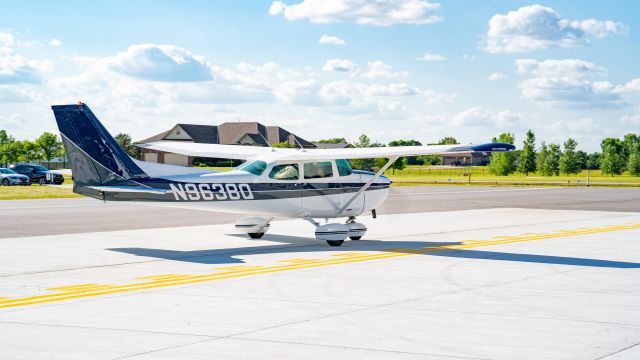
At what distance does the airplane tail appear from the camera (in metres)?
15.6

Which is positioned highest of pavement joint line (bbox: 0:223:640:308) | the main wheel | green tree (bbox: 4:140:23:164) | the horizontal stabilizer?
green tree (bbox: 4:140:23:164)

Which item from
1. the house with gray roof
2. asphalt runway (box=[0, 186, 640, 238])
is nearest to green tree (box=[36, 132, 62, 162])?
the house with gray roof

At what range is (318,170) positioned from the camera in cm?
1795

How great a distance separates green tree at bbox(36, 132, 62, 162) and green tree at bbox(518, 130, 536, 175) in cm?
8371

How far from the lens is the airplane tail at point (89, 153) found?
15.6m

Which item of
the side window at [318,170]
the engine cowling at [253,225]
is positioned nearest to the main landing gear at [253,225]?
the engine cowling at [253,225]

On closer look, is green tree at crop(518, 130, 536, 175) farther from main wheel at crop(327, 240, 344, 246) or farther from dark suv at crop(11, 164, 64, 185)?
main wheel at crop(327, 240, 344, 246)

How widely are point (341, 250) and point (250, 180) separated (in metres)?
2.47

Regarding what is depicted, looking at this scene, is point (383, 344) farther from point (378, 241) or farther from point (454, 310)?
point (378, 241)

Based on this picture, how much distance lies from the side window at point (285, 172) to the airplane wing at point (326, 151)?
21 centimetres

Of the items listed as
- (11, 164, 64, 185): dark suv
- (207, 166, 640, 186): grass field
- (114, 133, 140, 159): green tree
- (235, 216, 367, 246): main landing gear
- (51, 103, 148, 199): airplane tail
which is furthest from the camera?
(114, 133, 140, 159): green tree

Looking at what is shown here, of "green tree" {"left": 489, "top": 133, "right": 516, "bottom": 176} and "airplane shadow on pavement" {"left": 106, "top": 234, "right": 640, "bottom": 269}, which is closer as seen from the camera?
"airplane shadow on pavement" {"left": 106, "top": 234, "right": 640, "bottom": 269}

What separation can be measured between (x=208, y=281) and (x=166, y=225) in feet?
37.4

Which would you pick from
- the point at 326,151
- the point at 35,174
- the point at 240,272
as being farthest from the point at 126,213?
the point at 35,174
